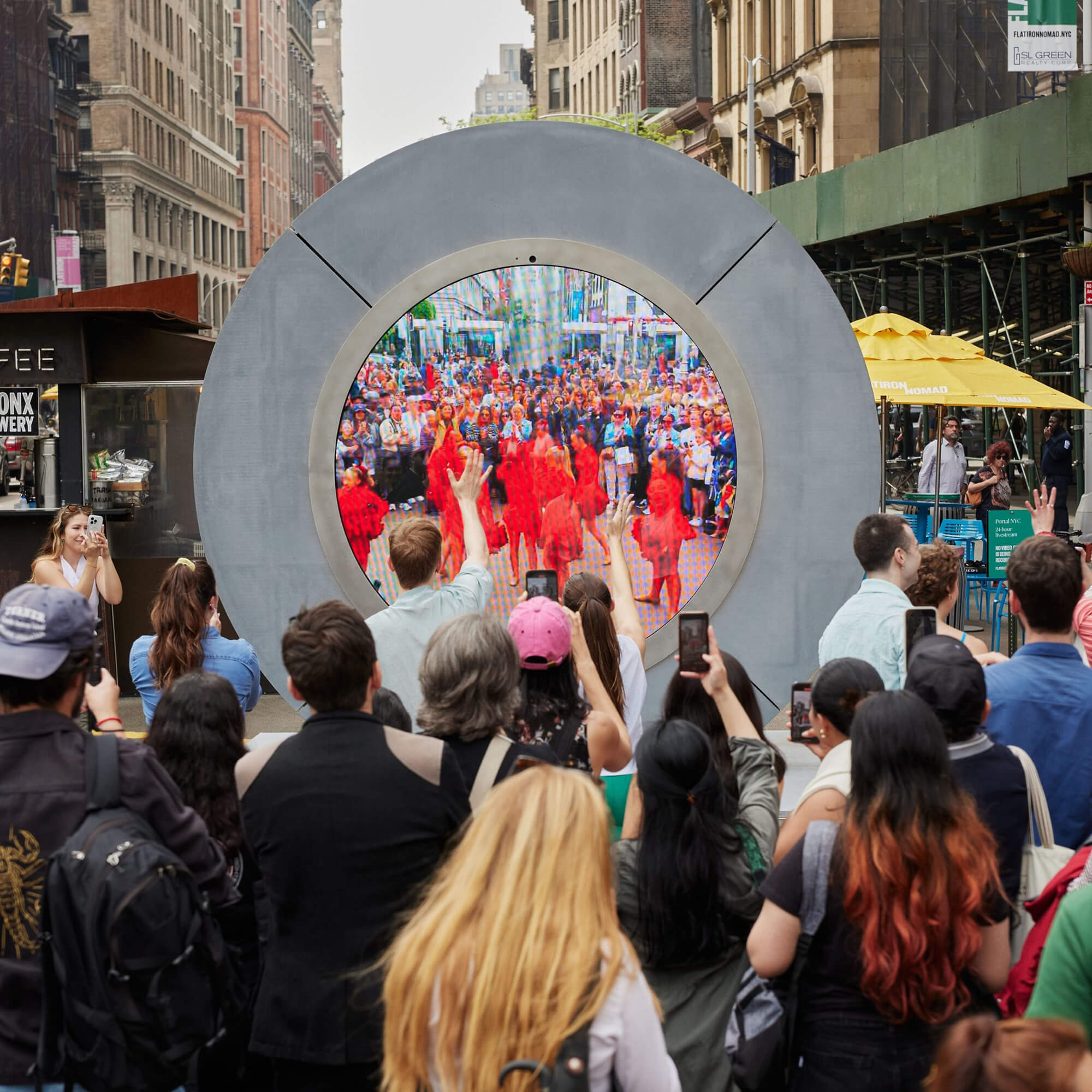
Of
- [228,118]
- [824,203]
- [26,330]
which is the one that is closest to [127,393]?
[26,330]

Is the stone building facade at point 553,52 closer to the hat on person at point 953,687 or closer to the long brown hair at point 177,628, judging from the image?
the long brown hair at point 177,628

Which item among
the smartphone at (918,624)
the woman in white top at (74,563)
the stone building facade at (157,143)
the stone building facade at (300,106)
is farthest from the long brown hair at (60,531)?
the stone building facade at (300,106)

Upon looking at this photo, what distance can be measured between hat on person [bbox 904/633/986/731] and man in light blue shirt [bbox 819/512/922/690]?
5.12 ft

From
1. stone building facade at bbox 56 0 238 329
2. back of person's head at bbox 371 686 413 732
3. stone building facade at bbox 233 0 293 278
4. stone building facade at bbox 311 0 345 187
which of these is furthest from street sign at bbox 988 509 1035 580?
stone building facade at bbox 311 0 345 187

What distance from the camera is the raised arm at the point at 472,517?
206 inches

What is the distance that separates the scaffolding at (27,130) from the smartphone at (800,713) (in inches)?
2269

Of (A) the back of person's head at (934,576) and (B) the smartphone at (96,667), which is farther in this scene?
(A) the back of person's head at (934,576)

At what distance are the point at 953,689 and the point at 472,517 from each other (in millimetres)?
2807

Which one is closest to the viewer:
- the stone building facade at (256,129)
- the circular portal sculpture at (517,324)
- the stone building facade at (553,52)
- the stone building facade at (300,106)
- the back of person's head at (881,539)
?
the back of person's head at (881,539)

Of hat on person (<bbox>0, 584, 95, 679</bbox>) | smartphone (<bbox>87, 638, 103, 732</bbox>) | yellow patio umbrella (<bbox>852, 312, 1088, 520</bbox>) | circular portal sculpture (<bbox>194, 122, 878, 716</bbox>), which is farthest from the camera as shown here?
yellow patio umbrella (<bbox>852, 312, 1088, 520</bbox>)

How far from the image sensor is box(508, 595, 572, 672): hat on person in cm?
369

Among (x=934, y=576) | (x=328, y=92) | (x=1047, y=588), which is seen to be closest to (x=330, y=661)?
(x=1047, y=588)

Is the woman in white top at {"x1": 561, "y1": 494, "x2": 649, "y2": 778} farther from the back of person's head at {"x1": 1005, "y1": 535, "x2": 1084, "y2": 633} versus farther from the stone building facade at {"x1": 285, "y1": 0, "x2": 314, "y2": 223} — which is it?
the stone building facade at {"x1": 285, "y1": 0, "x2": 314, "y2": 223}

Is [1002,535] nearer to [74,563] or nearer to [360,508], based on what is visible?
[360,508]
